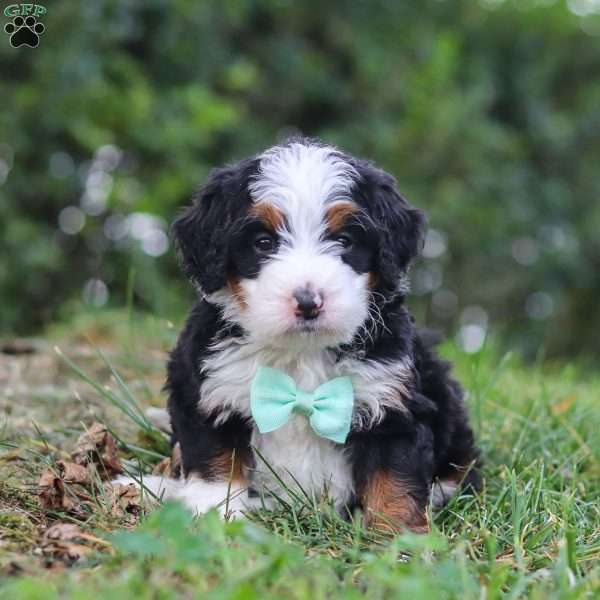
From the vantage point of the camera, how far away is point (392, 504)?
154 inches

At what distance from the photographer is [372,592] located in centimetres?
285

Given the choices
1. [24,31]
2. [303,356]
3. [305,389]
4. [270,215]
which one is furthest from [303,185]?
[24,31]

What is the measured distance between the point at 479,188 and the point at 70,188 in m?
5.00

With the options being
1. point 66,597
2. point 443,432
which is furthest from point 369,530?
point 66,597

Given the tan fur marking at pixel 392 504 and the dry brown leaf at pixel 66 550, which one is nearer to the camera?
the dry brown leaf at pixel 66 550

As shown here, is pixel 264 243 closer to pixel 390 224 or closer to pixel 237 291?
pixel 237 291

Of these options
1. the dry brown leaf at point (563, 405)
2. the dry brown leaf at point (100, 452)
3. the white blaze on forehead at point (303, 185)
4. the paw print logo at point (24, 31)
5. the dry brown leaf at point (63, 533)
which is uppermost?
the paw print logo at point (24, 31)

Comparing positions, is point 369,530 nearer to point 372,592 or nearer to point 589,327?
point 372,592

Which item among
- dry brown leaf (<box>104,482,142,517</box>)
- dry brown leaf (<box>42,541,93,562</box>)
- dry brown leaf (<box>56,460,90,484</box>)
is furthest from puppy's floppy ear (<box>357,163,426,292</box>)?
dry brown leaf (<box>42,541,93,562</box>)

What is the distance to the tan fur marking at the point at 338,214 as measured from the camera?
384 centimetres

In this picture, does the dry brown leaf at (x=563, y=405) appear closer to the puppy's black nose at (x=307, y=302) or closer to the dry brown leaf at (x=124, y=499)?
the puppy's black nose at (x=307, y=302)

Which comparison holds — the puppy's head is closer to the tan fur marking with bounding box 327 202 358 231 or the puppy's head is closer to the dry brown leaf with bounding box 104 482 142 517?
the tan fur marking with bounding box 327 202 358 231

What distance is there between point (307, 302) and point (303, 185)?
0.52 meters

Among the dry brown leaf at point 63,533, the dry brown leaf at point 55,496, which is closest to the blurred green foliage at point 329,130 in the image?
the dry brown leaf at point 55,496
